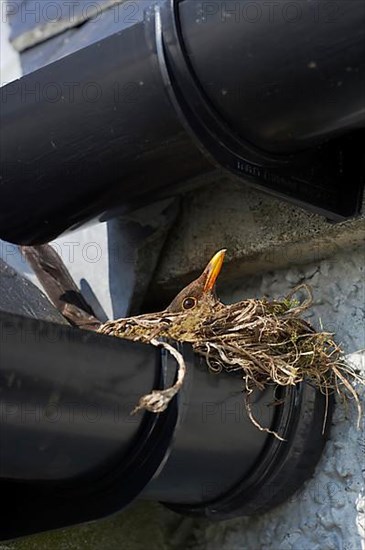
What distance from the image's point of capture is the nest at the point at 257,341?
1.53 metres

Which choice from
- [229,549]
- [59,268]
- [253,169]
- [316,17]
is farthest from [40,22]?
[229,549]

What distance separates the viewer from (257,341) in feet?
5.10

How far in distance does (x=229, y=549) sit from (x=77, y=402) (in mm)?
681

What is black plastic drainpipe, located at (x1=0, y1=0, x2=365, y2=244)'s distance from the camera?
1.32 metres

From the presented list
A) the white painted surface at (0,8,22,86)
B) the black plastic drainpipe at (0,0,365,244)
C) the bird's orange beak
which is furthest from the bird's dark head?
the white painted surface at (0,8,22,86)

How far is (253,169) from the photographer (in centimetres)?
148

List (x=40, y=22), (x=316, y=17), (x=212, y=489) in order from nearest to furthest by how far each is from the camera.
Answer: (x=316, y=17) → (x=212, y=489) → (x=40, y=22)

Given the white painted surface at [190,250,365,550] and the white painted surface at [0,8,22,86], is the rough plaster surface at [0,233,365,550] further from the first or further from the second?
the white painted surface at [0,8,22,86]

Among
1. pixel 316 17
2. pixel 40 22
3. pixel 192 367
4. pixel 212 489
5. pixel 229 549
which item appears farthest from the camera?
pixel 40 22

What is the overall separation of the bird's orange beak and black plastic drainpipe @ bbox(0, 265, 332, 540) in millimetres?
248

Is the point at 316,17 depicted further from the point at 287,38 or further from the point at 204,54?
the point at 204,54

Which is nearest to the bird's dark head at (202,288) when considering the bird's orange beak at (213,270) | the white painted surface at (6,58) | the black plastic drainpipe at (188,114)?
the bird's orange beak at (213,270)

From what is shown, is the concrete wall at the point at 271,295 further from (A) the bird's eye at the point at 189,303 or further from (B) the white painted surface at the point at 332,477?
(A) the bird's eye at the point at 189,303

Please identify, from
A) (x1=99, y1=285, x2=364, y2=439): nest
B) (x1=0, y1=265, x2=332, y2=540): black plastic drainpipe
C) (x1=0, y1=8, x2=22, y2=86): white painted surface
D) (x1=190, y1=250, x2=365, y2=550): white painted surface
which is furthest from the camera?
(x1=0, y1=8, x2=22, y2=86): white painted surface
